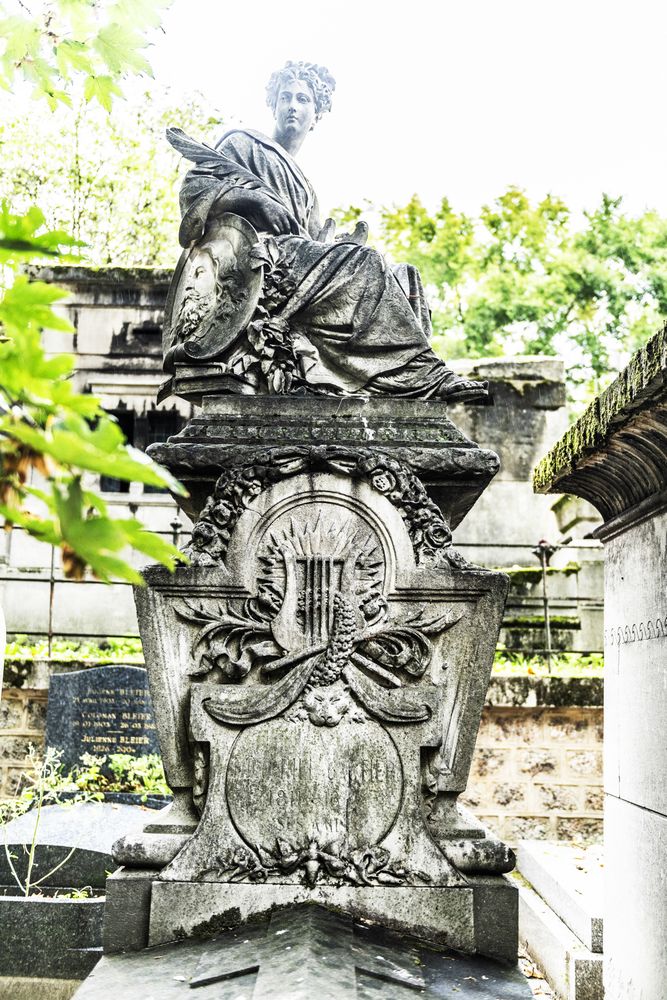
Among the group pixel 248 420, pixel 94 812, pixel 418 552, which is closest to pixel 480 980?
pixel 418 552

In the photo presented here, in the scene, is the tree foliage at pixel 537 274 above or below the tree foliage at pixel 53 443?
above

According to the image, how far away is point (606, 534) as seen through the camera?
13.5 feet

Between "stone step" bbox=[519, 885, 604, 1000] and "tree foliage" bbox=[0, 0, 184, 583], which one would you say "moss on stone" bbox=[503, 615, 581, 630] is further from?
"tree foliage" bbox=[0, 0, 184, 583]

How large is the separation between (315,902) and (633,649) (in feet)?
5.02

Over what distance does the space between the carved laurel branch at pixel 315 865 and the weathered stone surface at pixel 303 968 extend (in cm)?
14

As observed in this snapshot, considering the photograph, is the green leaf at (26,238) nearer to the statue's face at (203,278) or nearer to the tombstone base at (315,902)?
the tombstone base at (315,902)

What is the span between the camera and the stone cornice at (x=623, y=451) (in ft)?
9.25

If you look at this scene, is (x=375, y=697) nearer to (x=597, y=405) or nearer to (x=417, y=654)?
(x=417, y=654)

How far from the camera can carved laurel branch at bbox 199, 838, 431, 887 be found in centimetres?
343

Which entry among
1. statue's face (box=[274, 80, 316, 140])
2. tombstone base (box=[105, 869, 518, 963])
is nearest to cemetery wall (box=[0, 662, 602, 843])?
tombstone base (box=[105, 869, 518, 963])

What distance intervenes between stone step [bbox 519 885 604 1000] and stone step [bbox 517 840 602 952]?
46 millimetres

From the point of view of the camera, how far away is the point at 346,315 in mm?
4312

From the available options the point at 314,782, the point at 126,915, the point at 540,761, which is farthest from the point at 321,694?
the point at 540,761

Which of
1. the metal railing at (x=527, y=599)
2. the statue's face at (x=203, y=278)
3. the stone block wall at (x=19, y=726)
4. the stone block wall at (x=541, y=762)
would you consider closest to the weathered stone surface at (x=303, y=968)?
the statue's face at (x=203, y=278)
